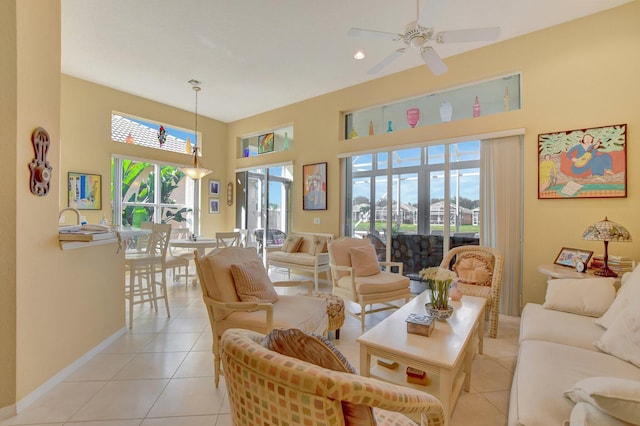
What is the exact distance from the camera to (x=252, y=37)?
142 inches

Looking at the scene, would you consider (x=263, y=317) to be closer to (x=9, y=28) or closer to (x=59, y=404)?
(x=59, y=404)

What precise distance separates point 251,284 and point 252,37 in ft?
9.96

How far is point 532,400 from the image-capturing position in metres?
1.29

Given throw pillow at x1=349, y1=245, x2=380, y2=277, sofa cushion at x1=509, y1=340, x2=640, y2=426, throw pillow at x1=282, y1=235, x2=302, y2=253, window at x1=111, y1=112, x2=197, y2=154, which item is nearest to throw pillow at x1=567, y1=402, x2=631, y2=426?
sofa cushion at x1=509, y1=340, x2=640, y2=426

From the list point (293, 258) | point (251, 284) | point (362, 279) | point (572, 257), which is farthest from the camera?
point (293, 258)

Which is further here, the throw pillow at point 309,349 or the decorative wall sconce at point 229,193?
the decorative wall sconce at point 229,193

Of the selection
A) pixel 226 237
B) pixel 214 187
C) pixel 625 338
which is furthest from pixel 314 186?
pixel 625 338

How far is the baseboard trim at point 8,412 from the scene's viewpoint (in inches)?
69.8

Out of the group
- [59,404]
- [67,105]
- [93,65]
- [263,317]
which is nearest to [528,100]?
[263,317]

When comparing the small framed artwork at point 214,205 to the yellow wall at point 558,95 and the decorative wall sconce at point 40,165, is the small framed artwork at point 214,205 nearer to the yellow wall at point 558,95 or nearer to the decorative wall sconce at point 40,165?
the yellow wall at point 558,95

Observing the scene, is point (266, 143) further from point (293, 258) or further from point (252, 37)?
point (252, 37)

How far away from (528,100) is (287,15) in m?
2.98

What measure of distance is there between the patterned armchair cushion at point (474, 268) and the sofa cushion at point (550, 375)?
1514mm

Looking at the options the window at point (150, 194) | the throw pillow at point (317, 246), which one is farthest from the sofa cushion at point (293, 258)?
the window at point (150, 194)
